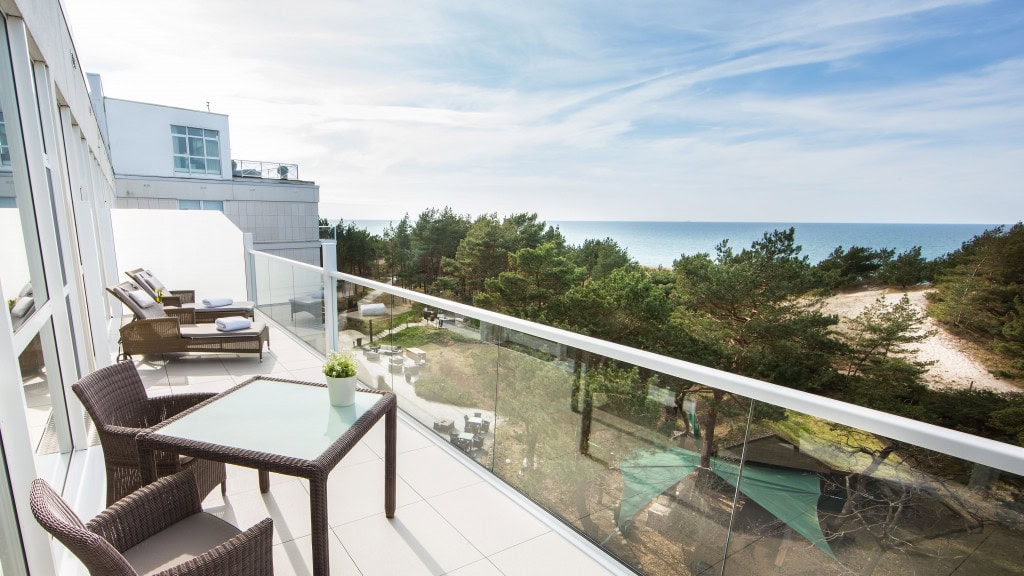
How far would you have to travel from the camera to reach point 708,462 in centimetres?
199

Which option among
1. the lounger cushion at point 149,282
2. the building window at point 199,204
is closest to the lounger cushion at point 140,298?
the lounger cushion at point 149,282

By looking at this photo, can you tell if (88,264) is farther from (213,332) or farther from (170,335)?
(213,332)

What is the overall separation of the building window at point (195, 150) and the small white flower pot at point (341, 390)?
2640 cm

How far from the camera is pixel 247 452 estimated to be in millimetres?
1936

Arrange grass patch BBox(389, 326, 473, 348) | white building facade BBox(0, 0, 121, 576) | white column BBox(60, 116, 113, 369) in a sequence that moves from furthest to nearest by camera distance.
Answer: white column BBox(60, 116, 113, 369)
grass patch BBox(389, 326, 473, 348)
white building facade BBox(0, 0, 121, 576)

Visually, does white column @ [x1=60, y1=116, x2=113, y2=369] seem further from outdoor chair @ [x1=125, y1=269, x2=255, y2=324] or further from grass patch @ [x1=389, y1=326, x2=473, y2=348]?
grass patch @ [x1=389, y1=326, x2=473, y2=348]

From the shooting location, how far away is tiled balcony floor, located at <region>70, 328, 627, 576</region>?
2340 mm

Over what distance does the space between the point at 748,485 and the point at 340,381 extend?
6.12 feet

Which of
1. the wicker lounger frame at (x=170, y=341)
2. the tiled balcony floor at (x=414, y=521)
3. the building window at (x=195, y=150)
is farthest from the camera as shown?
the building window at (x=195, y=150)

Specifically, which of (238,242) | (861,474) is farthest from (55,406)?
(238,242)

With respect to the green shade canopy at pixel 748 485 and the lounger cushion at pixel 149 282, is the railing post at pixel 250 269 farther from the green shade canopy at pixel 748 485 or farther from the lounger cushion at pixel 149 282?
the green shade canopy at pixel 748 485

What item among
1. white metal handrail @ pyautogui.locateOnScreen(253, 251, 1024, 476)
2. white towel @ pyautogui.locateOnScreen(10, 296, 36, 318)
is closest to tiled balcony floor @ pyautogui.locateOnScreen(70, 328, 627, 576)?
white metal handrail @ pyautogui.locateOnScreen(253, 251, 1024, 476)

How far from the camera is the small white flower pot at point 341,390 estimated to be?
2.41 meters

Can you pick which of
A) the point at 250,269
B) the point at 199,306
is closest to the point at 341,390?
the point at 199,306
